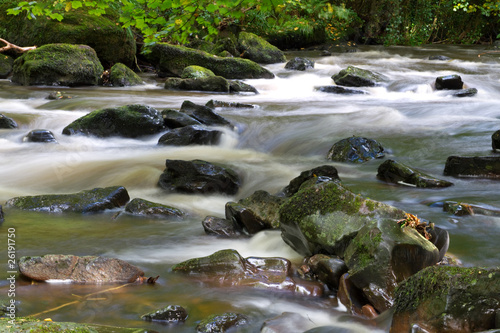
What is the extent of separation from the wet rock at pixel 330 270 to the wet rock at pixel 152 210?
1965 millimetres

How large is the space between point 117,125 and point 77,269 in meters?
5.14

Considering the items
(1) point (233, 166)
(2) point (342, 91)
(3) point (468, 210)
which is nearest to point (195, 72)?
(2) point (342, 91)

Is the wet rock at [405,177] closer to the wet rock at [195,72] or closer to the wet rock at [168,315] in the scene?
the wet rock at [168,315]

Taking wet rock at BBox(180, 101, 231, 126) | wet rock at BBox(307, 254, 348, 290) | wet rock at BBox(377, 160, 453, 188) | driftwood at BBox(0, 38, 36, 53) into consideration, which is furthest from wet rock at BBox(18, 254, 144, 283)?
driftwood at BBox(0, 38, 36, 53)

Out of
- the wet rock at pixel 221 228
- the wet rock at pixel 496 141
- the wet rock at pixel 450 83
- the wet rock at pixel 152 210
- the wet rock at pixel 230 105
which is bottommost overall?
the wet rock at pixel 152 210

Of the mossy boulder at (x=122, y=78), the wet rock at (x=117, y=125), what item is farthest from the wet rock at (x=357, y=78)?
the wet rock at (x=117, y=125)

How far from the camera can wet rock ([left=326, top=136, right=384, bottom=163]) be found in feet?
23.1

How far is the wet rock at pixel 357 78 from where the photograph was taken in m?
13.1

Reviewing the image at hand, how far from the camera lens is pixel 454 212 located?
4.69 m

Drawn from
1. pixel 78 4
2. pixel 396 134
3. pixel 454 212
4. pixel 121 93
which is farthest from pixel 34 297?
pixel 121 93

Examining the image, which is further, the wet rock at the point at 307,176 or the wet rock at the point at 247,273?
the wet rock at the point at 307,176

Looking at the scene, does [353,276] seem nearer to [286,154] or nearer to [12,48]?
[286,154]

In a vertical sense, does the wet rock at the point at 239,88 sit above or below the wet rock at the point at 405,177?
above

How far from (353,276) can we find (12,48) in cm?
1366
